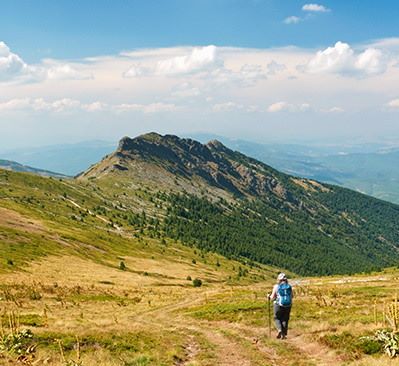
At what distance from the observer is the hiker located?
2353 cm

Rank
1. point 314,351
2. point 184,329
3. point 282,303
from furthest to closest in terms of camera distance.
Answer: point 184,329 < point 282,303 < point 314,351

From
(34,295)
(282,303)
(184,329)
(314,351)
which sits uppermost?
(282,303)

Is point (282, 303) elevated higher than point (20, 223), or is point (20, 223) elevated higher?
point (282, 303)

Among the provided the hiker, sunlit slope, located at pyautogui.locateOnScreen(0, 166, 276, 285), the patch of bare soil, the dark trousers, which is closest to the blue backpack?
the hiker

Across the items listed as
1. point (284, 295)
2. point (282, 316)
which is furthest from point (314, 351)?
point (284, 295)

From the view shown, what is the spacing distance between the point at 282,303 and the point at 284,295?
0.47 meters

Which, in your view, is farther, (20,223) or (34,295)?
(20,223)

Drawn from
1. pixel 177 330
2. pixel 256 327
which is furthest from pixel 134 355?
pixel 256 327

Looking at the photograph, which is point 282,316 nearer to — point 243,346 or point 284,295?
point 284,295

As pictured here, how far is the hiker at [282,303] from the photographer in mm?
23531

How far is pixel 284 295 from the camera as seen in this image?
2356cm

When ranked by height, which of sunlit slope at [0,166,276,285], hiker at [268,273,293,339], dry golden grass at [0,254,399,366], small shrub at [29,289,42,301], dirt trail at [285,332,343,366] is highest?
hiker at [268,273,293,339]

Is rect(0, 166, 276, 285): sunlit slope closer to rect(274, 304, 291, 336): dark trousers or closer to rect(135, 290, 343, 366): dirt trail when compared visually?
rect(135, 290, 343, 366): dirt trail

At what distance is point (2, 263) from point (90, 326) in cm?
4707
